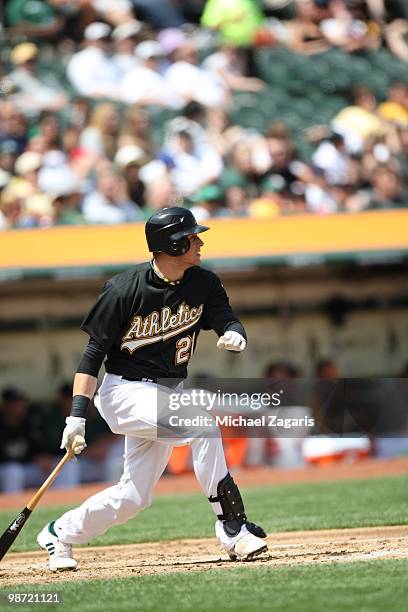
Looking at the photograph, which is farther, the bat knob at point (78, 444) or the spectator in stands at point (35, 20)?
the spectator in stands at point (35, 20)

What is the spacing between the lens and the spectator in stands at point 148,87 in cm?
1206

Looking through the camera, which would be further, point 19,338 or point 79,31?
point 79,31

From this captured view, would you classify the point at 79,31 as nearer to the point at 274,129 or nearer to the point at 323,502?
the point at 274,129

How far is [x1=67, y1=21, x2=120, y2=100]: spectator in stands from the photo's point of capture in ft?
39.5

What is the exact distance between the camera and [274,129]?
11664 millimetres

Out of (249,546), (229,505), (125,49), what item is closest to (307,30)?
(125,49)

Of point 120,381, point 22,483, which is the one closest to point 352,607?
point 120,381

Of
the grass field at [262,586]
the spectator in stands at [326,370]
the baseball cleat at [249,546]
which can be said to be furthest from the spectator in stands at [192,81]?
the baseball cleat at [249,546]

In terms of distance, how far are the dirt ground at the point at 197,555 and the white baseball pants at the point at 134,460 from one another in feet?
0.83

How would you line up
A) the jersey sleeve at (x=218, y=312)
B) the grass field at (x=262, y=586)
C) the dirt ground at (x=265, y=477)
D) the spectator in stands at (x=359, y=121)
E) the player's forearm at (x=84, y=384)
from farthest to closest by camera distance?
the spectator in stands at (x=359, y=121)
the dirt ground at (x=265, y=477)
the jersey sleeve at (x=218, y=312)
the player's forearm at (x=84, y=384)
the grass field at (x=262, y=586)

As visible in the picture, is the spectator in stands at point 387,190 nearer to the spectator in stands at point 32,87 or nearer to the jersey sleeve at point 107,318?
the spectator in stands at point 32,87

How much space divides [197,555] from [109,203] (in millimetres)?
5608

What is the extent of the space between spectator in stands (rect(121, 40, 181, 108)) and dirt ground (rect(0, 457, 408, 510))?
4106 mm

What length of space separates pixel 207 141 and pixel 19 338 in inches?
114
